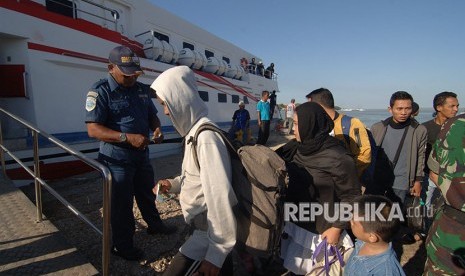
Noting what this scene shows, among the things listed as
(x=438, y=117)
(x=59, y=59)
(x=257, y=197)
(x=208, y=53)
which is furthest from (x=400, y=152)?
(x=208, y=53)

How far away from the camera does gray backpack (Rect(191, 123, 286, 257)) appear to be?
4.96ft

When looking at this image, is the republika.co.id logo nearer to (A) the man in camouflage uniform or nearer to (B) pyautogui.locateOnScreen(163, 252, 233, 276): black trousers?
(A) the man in camouflage uniform

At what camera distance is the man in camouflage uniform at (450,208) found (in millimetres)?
1536

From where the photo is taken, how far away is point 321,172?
1873 millimetres

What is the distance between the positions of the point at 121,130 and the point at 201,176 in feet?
4.86

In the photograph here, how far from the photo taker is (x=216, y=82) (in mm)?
11188

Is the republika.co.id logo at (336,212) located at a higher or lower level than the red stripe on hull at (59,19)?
lower

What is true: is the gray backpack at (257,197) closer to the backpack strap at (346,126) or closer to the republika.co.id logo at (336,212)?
the republika.co.id logo at (336,212)

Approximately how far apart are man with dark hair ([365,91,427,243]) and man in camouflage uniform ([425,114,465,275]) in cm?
136

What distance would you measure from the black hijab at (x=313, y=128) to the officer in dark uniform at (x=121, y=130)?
142 cm

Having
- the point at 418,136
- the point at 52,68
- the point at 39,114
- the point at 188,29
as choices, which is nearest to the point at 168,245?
the point at 418,136

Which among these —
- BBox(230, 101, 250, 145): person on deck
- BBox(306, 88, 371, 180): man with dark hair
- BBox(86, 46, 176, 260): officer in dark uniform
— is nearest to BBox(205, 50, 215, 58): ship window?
BBox(230, 101, 250, 145): person on deck

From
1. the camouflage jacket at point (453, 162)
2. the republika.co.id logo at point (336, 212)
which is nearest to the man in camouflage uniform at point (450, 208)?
the camouflage jacket at point (453, 162)

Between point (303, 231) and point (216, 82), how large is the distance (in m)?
9.63
